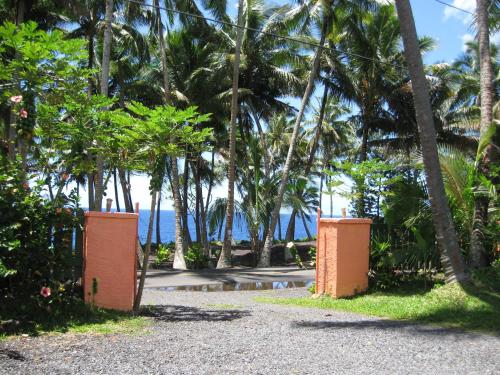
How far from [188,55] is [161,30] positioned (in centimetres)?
478

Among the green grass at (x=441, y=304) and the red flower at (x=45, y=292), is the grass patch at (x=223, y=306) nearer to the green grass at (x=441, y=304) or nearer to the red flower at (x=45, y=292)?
the green grass at (x=441, y=304)

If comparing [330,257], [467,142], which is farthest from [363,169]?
[467,142]

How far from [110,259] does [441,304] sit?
5702 mm

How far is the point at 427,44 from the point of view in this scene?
29156mm

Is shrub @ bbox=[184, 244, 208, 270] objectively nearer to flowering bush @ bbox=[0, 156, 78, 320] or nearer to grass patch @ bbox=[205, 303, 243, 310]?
grass patch @ bbox=[205, 303, 243, 310]

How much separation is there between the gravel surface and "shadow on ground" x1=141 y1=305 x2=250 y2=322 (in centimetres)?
8

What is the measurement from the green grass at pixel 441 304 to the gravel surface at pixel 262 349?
72 centimetres

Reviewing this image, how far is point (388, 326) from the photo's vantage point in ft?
27.4

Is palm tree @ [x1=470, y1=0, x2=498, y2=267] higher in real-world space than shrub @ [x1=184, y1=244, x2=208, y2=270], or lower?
higher

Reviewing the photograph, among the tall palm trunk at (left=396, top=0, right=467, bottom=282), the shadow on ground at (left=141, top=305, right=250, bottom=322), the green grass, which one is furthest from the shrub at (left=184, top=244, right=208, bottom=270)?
the tall palm trunk at (left=396, top=0, right=467, bottom=282)

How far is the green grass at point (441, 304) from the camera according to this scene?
8.77m

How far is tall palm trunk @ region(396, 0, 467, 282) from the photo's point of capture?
33.8 ft

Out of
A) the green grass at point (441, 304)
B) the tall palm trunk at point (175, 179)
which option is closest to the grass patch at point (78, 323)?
the green grass at point (441, 304)

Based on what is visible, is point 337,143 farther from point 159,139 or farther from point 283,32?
point 159,139
